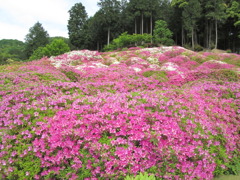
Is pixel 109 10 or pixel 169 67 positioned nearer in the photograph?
Answer: pixel 169 67

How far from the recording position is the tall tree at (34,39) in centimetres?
6240

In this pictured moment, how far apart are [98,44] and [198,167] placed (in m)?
56.1

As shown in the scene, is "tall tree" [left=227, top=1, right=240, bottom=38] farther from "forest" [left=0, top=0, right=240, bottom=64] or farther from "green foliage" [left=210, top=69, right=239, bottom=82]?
"green foliage" [left=210, top=69, right=239, bottom=82]

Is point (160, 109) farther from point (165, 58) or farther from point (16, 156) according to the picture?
point (165, 58)

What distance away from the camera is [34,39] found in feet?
207

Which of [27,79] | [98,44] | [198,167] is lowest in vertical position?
[198,167]

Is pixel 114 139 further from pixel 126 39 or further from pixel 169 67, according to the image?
pixel 126 39

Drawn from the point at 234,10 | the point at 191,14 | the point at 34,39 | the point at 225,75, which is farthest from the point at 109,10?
the point at 225,75

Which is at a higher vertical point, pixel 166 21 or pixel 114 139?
pixel 166 21

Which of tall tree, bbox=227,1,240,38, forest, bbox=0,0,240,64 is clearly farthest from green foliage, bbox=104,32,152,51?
tall tree, bbox=227,1,240,38

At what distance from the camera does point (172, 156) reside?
3.21m

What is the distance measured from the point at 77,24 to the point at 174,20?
29.7 meters

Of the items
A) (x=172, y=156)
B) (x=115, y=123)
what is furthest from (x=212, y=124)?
(x=115, y=123)

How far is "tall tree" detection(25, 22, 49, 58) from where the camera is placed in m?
62.4
